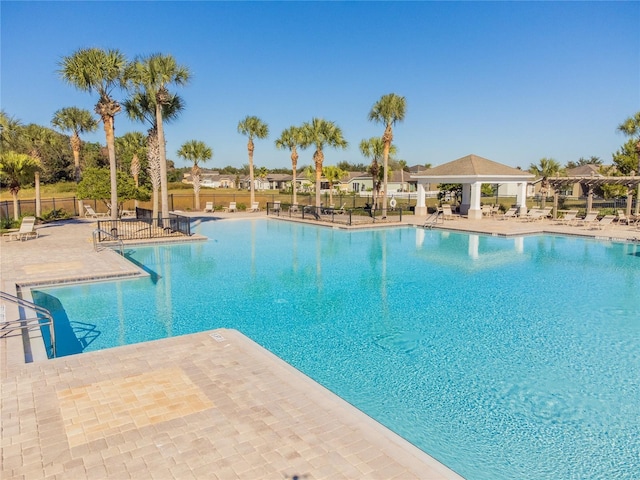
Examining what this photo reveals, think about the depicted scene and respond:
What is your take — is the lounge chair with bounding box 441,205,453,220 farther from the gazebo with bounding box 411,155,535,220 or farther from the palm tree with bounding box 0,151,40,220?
the palm tree with bounding box 0,151,40,220

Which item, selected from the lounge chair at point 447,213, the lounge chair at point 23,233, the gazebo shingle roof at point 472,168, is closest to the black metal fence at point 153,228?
the lounge chair at point 23,233

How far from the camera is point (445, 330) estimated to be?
8.32m

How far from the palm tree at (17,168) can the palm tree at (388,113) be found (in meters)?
17.9

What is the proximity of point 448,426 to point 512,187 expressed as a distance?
2241 inches

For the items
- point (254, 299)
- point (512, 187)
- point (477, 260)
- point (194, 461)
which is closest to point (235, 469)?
point (194, 461)

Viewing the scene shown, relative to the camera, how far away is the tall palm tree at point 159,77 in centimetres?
1870

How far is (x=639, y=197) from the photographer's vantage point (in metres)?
26.3

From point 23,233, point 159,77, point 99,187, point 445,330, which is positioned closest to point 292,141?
point 99,187

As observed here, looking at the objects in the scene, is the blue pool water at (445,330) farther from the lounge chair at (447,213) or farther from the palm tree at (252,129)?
the palm tree at (252,129)

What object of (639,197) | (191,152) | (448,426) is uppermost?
(191,152)

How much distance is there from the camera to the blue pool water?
16.1ft

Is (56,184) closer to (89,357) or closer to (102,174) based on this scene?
(102,174)

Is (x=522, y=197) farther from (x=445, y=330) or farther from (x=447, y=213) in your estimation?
A: (x=445, y=330)

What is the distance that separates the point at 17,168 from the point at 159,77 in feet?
24.1
